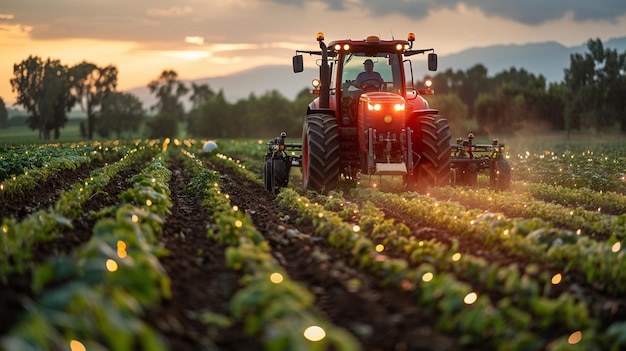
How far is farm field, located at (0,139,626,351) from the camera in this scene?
14.8 feet

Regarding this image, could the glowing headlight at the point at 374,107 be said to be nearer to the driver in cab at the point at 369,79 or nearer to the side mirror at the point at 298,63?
the driver in cab at the point at 369,79

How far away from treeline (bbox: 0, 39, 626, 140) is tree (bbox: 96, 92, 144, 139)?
140 mm

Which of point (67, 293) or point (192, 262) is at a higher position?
point (67, 293)

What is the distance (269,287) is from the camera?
5180 millimetres

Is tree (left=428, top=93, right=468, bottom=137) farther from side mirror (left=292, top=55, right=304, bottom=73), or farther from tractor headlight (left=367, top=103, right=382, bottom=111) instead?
tractor headlight (left=367, top=103, right=382, bottom=111)

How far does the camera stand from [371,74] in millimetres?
15375

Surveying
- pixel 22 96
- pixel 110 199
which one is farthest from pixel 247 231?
pixel 22 96

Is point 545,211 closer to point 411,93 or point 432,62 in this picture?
point 432,62

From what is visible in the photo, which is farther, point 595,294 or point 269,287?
point 595,294

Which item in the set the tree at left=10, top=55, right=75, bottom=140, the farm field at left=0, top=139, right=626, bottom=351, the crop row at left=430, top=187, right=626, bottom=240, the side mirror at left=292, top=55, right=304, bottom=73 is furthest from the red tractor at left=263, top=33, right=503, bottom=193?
the tree at left=10, top=55, right=75, bottom=140

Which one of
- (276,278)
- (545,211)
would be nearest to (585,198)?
(545,211)

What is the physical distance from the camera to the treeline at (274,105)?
7704 cm

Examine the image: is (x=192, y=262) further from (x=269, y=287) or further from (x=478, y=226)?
(x=478, y=226)

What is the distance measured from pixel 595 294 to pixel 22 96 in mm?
97197
